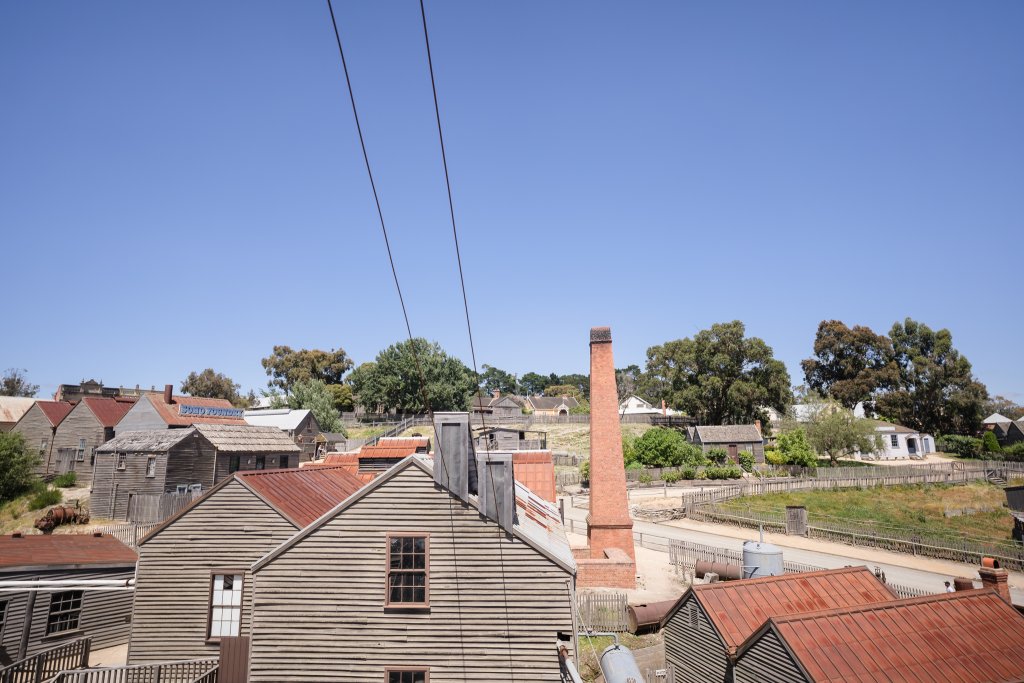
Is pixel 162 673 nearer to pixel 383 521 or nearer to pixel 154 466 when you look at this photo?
pixel 383 521

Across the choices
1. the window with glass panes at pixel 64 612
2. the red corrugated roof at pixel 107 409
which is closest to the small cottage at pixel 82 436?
the red corrugated roof at pixel 107 409

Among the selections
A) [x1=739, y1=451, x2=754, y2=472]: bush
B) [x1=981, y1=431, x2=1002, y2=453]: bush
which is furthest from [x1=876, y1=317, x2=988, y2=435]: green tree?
[x1=739, y1=451, x2=754, y2=472]: bush

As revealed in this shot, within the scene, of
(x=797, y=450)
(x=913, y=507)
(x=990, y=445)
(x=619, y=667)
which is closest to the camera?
(x=619, y=667)

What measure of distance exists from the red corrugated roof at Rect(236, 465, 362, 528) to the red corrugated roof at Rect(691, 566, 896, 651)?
1125 centimetres

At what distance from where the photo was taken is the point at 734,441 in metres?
66.1

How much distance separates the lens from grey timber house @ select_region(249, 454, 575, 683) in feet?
41.4

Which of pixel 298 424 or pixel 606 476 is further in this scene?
pixel 298 424

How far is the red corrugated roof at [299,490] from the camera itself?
53.4 feet

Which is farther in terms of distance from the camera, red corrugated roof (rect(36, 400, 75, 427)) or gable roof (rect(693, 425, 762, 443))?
gable roof (rect(693, 425, 762, 443))

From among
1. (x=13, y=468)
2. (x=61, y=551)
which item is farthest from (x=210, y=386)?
(x=61, y=551)

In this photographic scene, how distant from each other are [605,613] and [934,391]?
91.1 m

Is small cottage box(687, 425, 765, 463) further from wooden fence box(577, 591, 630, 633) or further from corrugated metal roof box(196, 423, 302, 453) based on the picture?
wooden fence box(577, 591, 630, 633)

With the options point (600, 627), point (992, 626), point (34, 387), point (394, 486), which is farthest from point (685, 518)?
point (34, 387)

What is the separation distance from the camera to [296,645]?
12859 millimetres
